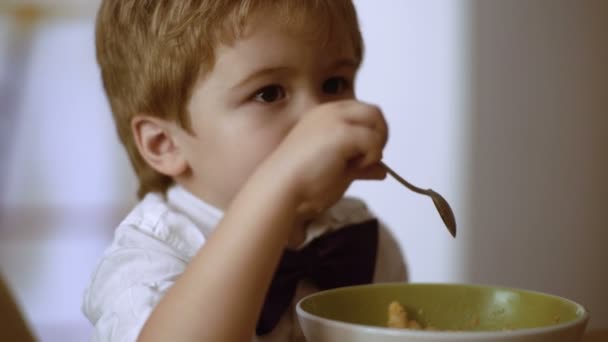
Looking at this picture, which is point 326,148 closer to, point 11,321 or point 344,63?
point 344,63

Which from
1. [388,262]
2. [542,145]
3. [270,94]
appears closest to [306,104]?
[270,94]

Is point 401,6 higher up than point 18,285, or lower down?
higher up

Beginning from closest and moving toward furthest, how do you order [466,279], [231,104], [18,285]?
[231,104]
[466,279]
[18,285]

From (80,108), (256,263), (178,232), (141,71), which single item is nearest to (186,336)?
(256,263)

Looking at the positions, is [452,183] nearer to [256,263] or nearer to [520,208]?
[520,208]

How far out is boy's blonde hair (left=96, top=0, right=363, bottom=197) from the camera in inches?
34.0

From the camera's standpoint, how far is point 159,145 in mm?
994

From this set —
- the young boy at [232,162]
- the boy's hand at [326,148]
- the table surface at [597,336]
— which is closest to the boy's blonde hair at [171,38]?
the young boy at [232,162]

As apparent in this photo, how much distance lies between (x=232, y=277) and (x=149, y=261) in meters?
0.23

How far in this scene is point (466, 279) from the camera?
1.98m

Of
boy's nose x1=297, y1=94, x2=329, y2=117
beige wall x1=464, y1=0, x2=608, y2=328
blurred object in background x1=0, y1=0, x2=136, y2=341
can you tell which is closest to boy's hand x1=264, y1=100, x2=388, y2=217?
boy's nose x1=297, y1=94, x2=329, y2=117

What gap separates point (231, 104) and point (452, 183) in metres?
1.21

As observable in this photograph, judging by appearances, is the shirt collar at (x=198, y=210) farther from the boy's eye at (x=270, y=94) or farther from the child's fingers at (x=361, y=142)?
the child's fingers at (x=361, y=142)

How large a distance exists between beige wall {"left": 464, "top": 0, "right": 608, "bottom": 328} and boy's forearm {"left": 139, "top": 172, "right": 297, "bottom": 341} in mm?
1325
